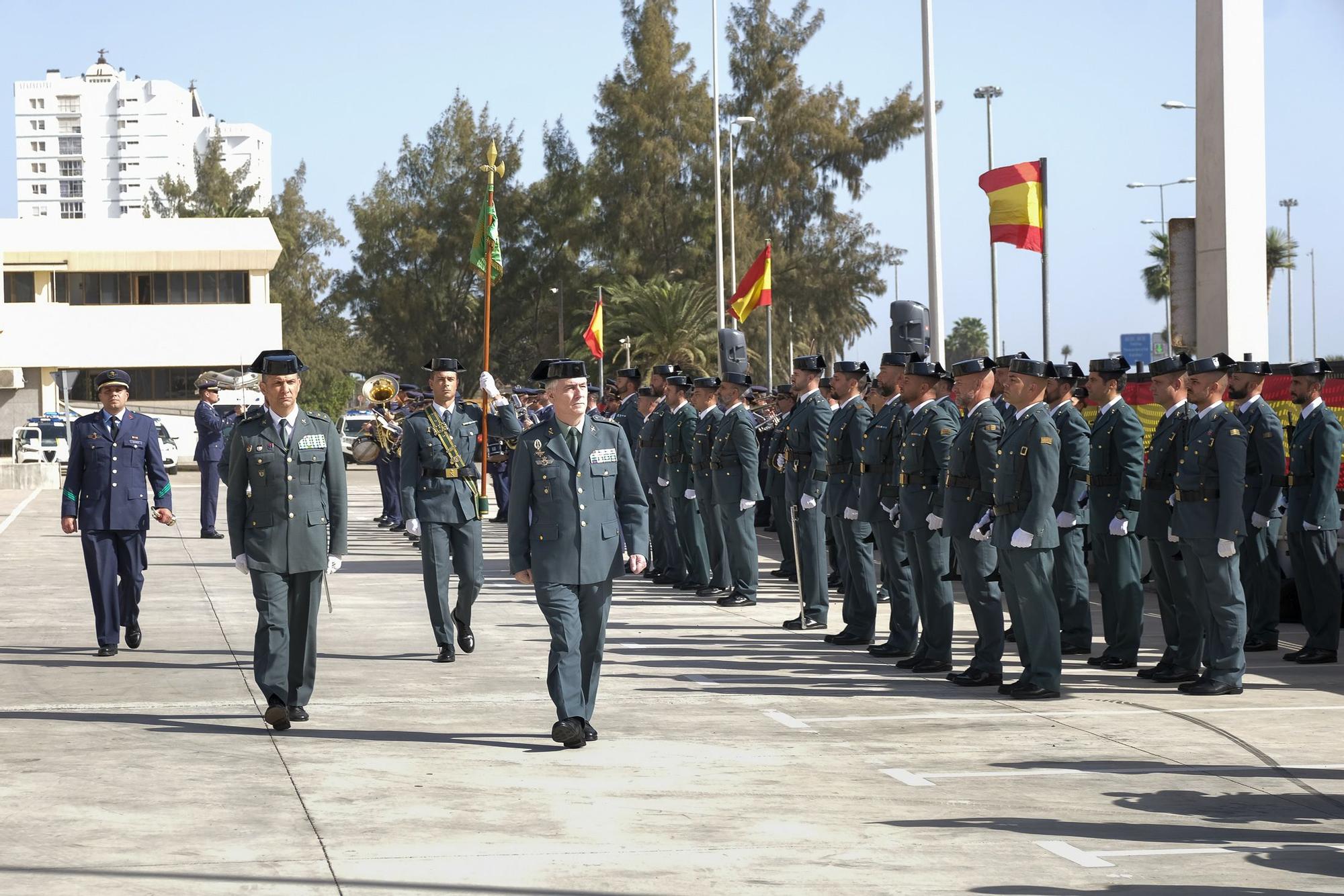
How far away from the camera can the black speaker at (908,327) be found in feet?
57.1

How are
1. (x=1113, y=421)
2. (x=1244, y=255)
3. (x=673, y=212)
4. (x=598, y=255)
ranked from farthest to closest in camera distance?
(x=598, y=255) → (x=673, y=212) → (x=1244, y=255) → (x=1113, y=421)

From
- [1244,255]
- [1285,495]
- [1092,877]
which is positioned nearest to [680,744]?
[1092,877]

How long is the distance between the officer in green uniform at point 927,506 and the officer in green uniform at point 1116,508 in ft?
3.48

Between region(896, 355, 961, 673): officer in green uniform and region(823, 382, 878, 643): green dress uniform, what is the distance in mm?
811

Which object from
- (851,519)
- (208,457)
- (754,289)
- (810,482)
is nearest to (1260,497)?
(851,519)

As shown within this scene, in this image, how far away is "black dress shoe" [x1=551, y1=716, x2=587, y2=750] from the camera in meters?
8.52

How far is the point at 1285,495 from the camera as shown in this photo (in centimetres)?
1234

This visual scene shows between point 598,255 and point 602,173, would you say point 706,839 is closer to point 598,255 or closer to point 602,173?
point 602,173

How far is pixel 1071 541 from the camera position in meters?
12.0

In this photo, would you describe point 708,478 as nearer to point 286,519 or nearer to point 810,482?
point 810,482

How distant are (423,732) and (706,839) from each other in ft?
9.35

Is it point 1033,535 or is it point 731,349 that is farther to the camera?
point 731,349

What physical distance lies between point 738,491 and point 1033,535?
Answer: 5.42m

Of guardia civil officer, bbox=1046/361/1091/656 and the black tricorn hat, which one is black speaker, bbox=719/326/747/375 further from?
the black tricorn hat
